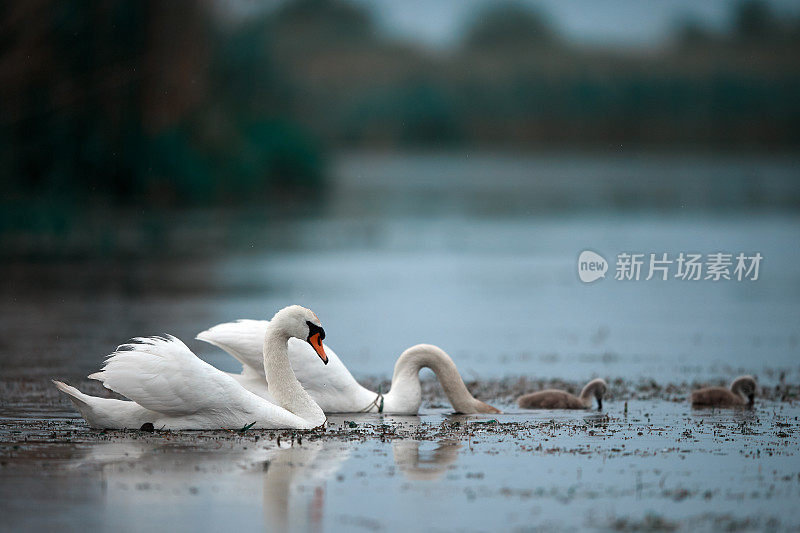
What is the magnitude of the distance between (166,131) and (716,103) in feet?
272

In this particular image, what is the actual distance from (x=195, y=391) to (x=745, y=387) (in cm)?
565

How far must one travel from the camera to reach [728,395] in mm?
13297

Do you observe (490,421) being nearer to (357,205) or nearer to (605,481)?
(605,481)

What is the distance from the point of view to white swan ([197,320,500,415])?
12359mm

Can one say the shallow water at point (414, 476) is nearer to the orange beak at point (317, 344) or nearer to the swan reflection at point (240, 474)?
the swan reflection at point (240, 474)

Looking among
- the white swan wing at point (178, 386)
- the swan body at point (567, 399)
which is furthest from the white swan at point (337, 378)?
the white swan wing at point (178, 386)

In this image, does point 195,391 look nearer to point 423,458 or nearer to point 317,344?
point 317,344

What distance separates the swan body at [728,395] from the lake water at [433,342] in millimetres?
245

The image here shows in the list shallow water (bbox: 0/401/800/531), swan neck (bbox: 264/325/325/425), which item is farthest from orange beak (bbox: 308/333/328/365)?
shallow water (bbox: 0/401/800/531)

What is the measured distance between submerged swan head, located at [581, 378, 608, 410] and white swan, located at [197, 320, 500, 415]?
3.00 ft

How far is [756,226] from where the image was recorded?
44938 millimetres

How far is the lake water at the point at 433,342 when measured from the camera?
864 cm

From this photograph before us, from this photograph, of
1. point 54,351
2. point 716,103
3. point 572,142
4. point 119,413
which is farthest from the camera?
point 572,142

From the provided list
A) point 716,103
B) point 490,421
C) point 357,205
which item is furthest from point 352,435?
point 716,103
